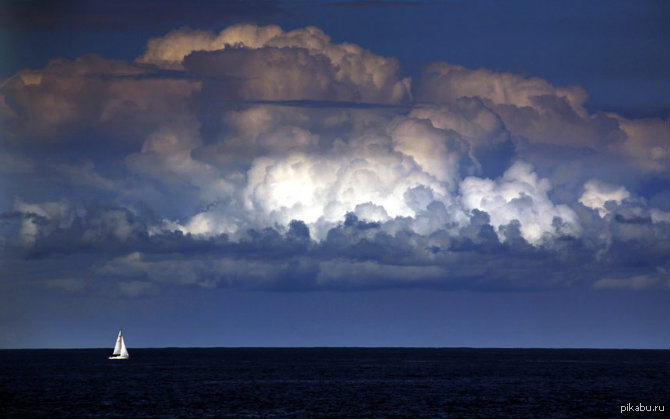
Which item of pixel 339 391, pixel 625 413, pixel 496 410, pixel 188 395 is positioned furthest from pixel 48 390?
pixel 625 413

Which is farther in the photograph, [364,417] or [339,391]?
[339,391]

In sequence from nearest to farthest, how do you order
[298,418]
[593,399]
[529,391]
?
1. [298,418]
2. [593,399]
3. [529,391]

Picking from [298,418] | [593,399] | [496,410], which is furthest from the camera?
[593,399]

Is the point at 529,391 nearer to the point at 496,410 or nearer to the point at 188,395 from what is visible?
the point at 496,410

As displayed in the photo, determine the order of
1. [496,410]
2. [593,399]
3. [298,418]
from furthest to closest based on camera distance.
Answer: [593,399] < [496,410] < [298,418]

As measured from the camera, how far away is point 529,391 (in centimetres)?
19038

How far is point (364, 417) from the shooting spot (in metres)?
138

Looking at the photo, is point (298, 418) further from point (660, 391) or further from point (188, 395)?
point (660, 391)

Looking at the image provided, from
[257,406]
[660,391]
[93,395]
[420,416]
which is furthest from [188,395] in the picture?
[660,391]

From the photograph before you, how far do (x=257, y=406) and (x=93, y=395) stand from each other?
1522 inches

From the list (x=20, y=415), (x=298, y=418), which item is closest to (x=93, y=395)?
(x=20, y=415)

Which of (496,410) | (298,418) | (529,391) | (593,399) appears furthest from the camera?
(529,391)

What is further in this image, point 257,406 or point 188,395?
point 188,395

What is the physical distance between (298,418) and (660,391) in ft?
280
